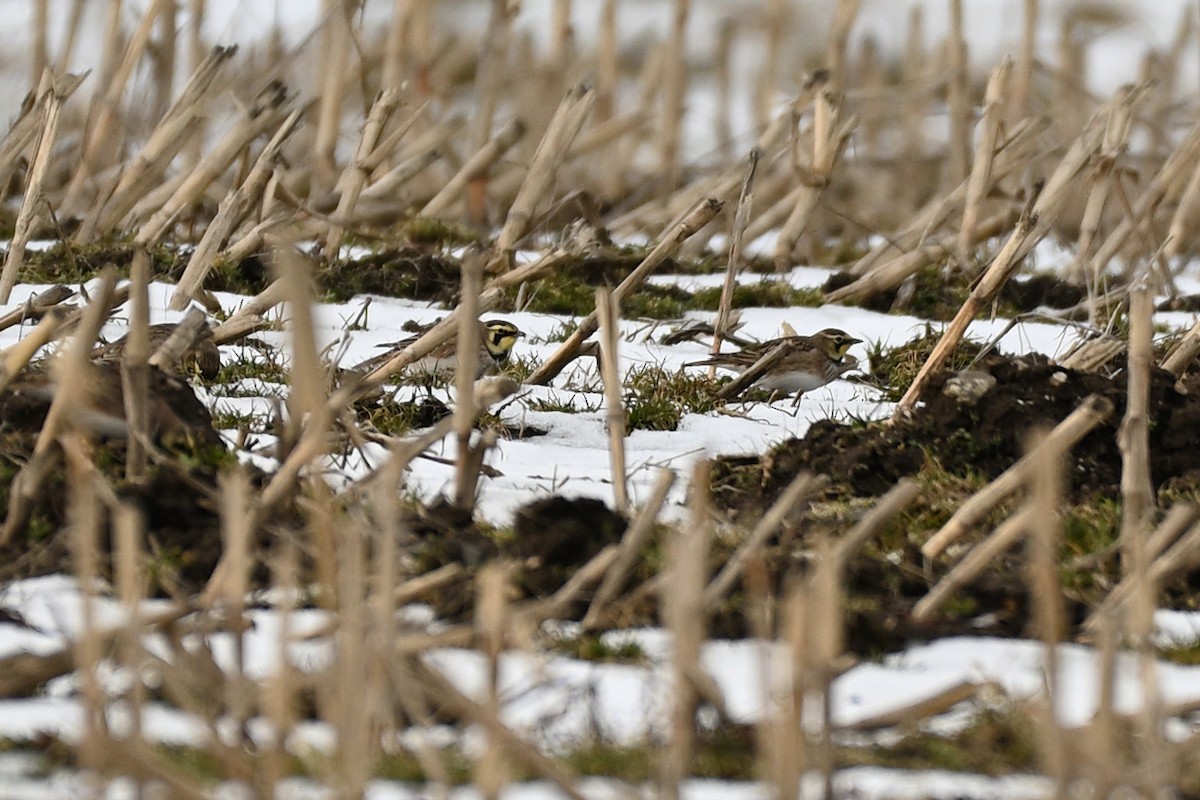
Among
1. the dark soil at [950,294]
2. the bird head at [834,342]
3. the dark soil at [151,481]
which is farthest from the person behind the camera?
the dark soil at [950,294]

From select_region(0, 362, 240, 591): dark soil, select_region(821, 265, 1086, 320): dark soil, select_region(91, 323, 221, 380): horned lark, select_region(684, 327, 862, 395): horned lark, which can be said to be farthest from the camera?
select_region(821, 265, 1086, 320): dark soil

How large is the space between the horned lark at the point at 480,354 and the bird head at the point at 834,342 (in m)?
1.36

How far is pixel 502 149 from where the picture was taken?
9.17m

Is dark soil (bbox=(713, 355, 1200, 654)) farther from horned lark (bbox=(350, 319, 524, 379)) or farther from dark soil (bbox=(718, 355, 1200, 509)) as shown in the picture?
horned lark (bbox=(350, 319, 524, 379))

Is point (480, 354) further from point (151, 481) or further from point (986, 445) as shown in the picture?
point (151, 481)

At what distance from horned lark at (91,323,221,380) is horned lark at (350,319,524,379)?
1.78ft

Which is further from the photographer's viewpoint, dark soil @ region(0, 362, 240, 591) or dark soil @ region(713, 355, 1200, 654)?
dark soil @ region(713, 355, 1200, 654)

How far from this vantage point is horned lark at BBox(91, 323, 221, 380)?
555 cm

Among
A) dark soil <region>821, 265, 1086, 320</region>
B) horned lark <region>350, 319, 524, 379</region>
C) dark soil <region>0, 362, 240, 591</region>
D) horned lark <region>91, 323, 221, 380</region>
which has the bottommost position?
dark soil <region>0, 362, 240, 591</region>

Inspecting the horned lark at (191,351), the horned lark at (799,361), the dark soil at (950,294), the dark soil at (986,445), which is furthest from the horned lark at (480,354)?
the dark soil at (950,294)

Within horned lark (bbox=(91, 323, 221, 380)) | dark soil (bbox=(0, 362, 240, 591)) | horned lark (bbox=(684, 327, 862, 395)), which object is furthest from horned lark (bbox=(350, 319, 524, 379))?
dark soil (bbox=(0, 362, 240, 591))

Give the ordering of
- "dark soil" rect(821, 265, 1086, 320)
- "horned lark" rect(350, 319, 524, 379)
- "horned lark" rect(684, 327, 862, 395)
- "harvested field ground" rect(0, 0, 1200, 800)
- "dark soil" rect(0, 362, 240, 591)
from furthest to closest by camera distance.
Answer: "dark soil" rect(821, 265, 1086, 320) → "horned lark" rect(684, 327, 862, 395) → "horned lark" rect(350, 319, 524, 379) → "dark soil" rect(0, 362, 240, 591) → "harvested field ground" rect(0, 0, 1200, 800)

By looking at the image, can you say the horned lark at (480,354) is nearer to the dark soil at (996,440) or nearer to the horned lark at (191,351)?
the horned lark at (191,351)

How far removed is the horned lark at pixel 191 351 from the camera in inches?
218
